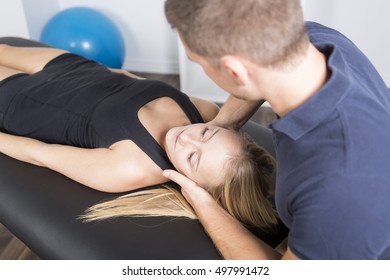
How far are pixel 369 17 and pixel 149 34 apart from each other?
137 centimetres

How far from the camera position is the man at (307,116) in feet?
2.61

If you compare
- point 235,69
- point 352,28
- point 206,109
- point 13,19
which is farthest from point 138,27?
point 235,69

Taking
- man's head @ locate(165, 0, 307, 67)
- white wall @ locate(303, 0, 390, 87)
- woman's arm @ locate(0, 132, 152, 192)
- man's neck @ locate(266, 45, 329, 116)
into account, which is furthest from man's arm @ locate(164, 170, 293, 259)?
white wall @ locate(303, 0, 390, 87)

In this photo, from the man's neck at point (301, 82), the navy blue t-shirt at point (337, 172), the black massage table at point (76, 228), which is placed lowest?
the black massage table at point (76, 228)

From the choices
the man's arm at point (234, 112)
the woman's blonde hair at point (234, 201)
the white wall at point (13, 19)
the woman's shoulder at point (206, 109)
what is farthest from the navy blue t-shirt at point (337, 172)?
the white wall at point (13, 19)

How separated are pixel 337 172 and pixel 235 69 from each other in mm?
278

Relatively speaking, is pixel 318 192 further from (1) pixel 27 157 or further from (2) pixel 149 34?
(2) pixel 149 34

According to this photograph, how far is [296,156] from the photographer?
2.84 feet

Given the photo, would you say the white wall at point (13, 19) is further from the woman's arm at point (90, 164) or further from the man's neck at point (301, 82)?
the man's neck at point (301, 82)

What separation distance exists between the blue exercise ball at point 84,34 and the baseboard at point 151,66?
0.46 meters

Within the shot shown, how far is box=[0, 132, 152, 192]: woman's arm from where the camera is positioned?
1.23m

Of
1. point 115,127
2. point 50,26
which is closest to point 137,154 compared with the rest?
point 115,127

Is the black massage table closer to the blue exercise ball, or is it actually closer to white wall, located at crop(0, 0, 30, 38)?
the blue exercise ball

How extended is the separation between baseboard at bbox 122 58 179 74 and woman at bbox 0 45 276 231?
4.29 ft
